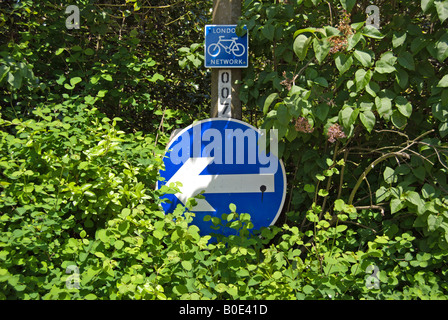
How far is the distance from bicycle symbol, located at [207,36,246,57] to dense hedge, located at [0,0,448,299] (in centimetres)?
16

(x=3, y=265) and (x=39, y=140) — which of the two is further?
(x=39, y=140)

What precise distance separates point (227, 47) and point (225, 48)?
0.01m

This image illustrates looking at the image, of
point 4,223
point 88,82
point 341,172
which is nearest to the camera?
point 4,223

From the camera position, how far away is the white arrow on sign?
3.10m

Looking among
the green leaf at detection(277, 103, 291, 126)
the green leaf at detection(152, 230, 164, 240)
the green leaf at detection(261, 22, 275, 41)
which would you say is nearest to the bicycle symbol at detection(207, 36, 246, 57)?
the green leaf at detection(261, 22, 275, 41)

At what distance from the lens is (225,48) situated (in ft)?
10.6

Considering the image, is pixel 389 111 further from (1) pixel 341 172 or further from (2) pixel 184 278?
(2) pixel 184 278

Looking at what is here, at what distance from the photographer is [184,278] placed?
2498 millimetres

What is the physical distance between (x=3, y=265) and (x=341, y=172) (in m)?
1.95

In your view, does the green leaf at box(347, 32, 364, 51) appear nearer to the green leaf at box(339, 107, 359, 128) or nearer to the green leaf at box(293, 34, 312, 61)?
the green leaf at box(293, 34, 312, 61)

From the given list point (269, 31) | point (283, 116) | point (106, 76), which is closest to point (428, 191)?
point (283, 116)

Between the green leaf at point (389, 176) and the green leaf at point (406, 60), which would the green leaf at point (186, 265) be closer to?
the green leaf at point (389, 176)

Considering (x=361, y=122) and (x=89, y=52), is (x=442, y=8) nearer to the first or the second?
(x=361, y=122)
